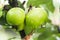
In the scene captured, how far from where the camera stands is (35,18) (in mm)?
859

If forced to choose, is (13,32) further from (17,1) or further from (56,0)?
(56,0)

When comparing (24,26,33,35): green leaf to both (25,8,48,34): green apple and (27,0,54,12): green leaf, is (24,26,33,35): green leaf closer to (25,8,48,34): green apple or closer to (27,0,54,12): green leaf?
(25,8,48,34): green apple

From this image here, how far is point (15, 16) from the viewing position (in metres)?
0.85

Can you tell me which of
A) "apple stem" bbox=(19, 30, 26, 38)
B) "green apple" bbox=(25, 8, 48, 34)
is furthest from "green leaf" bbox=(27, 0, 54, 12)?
"apple stem" bbox=(19, 30, 26, 38)

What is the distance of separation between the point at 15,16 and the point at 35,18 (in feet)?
0.30

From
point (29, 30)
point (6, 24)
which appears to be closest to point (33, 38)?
point (29, 30)

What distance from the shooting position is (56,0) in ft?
2.94

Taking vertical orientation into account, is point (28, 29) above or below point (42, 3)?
below

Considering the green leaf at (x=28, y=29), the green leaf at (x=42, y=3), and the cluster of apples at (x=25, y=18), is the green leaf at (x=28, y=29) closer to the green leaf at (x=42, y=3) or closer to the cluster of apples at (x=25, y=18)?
the cluster of apples at (x=25, y=18)

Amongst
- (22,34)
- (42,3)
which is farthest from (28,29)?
(42,3)

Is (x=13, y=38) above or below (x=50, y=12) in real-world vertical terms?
below

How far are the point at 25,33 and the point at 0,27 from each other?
12 cm

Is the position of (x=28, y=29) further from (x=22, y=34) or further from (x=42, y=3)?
(x=42, y=3)

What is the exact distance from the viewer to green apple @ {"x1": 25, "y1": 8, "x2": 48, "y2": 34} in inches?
33.8
